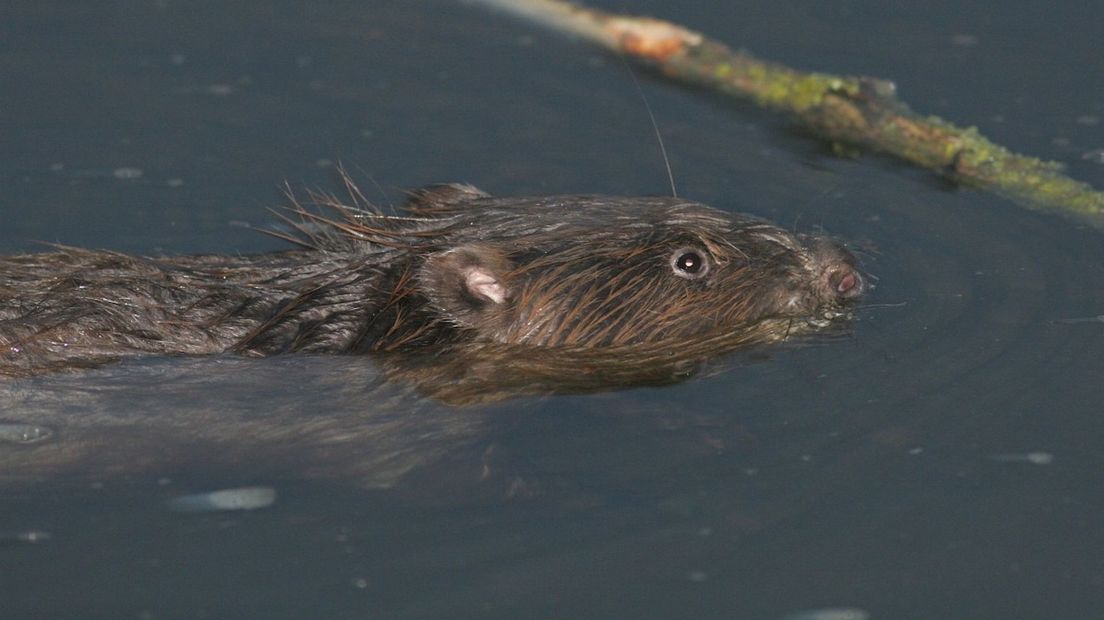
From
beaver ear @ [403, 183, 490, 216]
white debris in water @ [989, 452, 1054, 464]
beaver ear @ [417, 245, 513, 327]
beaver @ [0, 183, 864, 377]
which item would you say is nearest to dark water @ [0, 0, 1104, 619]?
white debris in water @ [989, 452, 1054, 464]

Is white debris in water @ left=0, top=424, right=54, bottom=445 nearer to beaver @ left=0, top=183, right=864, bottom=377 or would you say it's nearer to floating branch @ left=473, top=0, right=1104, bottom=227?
beaver @ left=0, top=183, right=864, bottom=377

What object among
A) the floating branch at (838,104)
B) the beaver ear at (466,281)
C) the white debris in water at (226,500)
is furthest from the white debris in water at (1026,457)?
the white debris in water at (226,500)

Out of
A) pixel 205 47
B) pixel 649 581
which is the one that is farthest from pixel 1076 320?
pixel 205 47

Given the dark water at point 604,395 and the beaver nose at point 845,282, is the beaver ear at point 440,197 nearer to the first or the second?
the dark water at point 604,395

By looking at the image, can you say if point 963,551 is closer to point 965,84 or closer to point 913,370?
point 913,370

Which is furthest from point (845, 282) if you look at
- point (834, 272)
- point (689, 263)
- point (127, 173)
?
point (127, 173)

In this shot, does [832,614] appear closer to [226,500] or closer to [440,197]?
[226,500]
